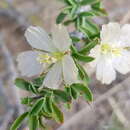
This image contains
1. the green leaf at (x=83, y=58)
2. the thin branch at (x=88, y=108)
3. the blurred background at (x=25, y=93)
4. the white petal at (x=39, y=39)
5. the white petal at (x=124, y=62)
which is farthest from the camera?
the thin branch at (x=88, y=108)

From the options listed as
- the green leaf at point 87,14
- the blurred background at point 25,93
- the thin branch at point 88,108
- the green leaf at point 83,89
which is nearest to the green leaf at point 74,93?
the green leaf at point 83,89

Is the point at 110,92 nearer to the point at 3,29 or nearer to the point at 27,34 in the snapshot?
the point at 3,29

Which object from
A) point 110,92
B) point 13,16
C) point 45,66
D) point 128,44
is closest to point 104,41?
point 128,44

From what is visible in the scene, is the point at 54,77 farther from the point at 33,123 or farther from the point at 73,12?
the point at 73,12

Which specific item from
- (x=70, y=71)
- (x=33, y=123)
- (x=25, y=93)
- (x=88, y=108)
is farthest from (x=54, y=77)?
(x=25, y=93)

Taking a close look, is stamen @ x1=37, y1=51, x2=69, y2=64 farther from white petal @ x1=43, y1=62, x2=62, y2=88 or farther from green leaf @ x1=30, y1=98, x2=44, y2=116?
green leaf @ x1=30, y1=98, x2=44, y2=116

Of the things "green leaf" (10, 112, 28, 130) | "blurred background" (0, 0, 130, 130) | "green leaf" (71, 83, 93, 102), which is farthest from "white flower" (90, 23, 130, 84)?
"blurred background" (0, 0, 130, 130)

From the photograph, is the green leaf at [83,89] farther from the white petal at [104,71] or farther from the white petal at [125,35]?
the white petal at [125,35]
